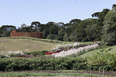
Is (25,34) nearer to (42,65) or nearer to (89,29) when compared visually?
(89,29)

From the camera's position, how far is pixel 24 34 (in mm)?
42531

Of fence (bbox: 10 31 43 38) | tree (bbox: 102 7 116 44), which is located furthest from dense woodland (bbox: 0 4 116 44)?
fence (bbox: 10 31 43 38)

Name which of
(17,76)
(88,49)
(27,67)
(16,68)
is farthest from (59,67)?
(88,49)

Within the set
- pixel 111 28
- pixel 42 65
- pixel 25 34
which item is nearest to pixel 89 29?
pixel 111 28

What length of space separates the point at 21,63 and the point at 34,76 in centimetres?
289

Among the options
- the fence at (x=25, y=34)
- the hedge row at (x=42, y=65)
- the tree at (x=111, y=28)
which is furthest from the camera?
the fence at (x=25, y=34)

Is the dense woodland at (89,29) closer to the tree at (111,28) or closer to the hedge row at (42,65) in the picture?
the tree at (111,28)

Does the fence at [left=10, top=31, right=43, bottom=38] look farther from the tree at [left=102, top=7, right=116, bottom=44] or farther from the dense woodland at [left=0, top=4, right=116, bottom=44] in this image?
the tree at [left=102, top=7, right=116, bottom=44]

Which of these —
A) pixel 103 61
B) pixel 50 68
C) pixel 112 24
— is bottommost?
pixel 50 68

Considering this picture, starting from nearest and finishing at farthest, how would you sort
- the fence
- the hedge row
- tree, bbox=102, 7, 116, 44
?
the hedge row, tree, bbox=102, 7, 116, 44, the fence

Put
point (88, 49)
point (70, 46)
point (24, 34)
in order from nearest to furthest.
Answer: point (88, 49) < point (70, 46) < point (24, 34)

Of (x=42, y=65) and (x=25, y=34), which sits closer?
(x=42, y=65)

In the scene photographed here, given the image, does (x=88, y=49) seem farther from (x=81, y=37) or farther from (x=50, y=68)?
(x=81, y=37)

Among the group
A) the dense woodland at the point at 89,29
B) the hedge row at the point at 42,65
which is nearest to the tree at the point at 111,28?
the dense woodland at the point at 89,29
